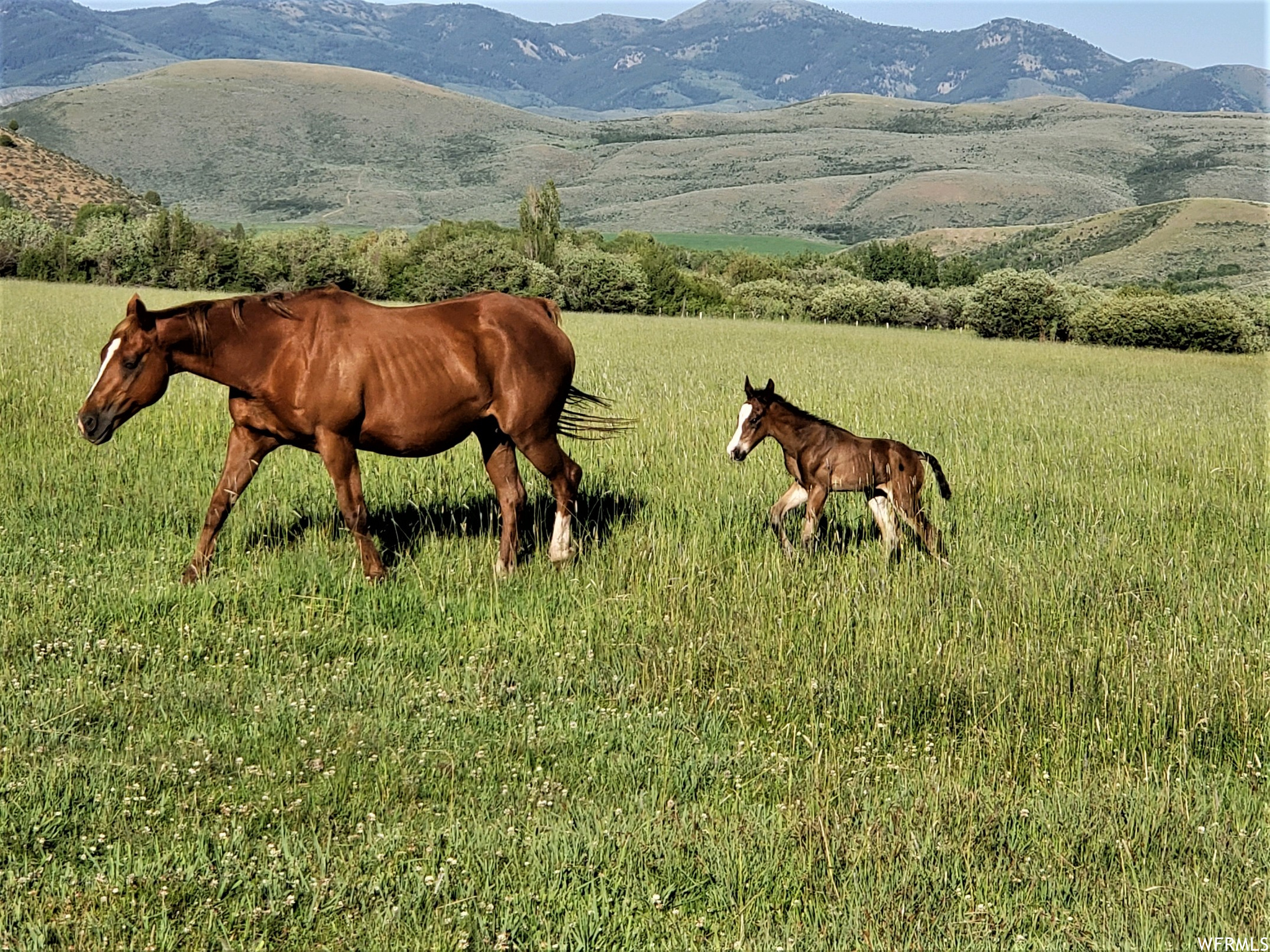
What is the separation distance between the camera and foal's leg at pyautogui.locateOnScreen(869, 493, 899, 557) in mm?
9188

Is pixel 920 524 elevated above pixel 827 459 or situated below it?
below

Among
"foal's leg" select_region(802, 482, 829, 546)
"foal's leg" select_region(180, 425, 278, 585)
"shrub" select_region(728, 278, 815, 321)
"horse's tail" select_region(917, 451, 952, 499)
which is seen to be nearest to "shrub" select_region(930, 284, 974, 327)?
"shrub" select_region(728, 278, 815, 321)

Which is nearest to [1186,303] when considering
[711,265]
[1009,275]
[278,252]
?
[1009,275]

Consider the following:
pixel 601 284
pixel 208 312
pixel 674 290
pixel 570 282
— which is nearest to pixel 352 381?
pixel 208 312

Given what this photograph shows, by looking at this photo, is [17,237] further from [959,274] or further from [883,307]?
[959,274]

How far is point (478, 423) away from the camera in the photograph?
9273 mm

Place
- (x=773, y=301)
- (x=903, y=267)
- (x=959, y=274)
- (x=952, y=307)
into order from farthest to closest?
1. (x=903, y=267)
2. (x=959, y=274)
3. (x=773, y=301)
4. (x=952, y=307)

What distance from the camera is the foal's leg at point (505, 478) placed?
914 centimetres

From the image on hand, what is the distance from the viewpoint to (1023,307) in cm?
5188

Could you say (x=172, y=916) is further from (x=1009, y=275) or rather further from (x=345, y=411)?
(x=1009, y=275)

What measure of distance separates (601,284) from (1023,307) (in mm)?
23419

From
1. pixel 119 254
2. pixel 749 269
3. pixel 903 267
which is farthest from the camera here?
pixel 903 267

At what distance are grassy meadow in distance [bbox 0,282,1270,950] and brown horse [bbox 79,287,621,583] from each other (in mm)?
677

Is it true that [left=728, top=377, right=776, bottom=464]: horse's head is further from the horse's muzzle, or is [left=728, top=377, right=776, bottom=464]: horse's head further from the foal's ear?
the horse's muzzle
